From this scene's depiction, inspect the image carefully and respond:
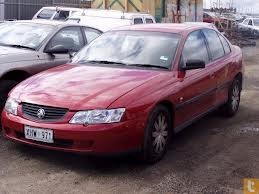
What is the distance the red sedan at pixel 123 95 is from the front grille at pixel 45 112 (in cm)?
1

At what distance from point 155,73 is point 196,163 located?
1.15 metres

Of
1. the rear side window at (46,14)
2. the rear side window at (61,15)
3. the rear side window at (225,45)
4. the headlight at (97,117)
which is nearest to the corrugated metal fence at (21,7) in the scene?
the rear side window at (46,14)

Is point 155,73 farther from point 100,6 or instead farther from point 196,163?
point 100,6

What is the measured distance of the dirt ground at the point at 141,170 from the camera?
4949 millimetres

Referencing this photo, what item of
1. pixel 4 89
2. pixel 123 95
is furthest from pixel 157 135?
pixel 4 89

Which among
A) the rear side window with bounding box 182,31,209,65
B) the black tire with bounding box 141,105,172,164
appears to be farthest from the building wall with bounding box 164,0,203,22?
the black tire with bounding box 141,105,172,164

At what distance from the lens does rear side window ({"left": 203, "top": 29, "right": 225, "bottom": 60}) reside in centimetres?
749

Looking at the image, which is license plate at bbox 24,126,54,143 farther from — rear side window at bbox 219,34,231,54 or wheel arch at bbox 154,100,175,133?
rear side window at bbox 219,34,231,54

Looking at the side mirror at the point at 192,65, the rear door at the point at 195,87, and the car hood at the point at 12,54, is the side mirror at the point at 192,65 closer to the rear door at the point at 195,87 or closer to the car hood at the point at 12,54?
the rear door at the point at 195,87

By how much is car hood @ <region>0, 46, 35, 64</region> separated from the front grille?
169 centimetres

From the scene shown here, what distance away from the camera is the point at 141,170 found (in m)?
5.45

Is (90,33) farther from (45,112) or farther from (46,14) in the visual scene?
(46,14)

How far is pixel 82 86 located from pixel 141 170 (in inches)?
44.0

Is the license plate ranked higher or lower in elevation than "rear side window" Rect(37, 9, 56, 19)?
lower
